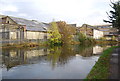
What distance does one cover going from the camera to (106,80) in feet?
18.2

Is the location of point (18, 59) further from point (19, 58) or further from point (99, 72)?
point (99, 72)

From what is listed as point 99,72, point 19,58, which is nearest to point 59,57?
point 19,58

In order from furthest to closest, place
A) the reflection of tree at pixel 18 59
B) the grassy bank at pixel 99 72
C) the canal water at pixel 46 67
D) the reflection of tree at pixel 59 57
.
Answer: the reflection of tree at pixel 59 57, the reflection of tree at pixel 18 59, the canal water at pixel 46 67, the grassy bank at pixel 99 72

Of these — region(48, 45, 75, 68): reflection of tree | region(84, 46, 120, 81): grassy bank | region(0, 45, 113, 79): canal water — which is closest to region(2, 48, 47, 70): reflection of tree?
region(0, 45, 113, 79): canal water

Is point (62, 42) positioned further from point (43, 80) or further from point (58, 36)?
point (43, 80)

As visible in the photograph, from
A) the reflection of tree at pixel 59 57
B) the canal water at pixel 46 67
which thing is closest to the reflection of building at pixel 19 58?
the canal water at pixel 46 67

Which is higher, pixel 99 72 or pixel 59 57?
pixel 99 72

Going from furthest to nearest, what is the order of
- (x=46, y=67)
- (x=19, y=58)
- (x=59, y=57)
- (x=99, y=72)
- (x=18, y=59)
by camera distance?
(x=59, y=57), (x=19, y=58), (x=18, y=59), (x=46, y=67), (x=99, y=72)

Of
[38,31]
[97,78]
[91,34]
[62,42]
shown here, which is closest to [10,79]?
[97,78]

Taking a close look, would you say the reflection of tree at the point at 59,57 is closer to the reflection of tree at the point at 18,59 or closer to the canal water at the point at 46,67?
the canal water at the point at 46,67

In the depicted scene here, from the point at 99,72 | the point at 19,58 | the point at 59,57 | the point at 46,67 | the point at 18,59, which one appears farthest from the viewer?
the point at 59,57

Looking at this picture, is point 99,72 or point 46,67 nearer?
point 99,72

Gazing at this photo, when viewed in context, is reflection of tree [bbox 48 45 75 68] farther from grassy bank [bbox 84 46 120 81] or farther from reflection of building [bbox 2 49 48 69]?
grassy bank [bbox 84 46 120 81]

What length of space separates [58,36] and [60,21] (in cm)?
876
